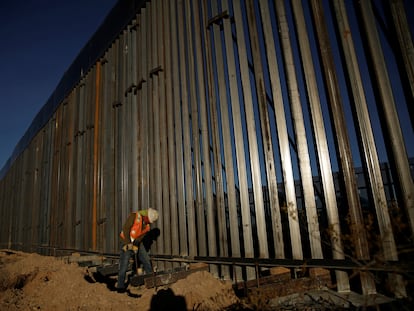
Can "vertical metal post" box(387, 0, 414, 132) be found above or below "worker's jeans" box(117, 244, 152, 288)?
above

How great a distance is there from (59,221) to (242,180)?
1029 centimetres

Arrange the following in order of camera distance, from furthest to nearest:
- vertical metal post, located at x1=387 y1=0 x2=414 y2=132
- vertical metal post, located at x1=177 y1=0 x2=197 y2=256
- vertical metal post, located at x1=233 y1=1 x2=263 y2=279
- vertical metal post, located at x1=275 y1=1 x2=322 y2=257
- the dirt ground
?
1. vertical metal post, located at x1=177 y1=0 x2=197 y2=256
2. vertical metal post, located at x1=233 y1=1 x2=263 y2=279
3. vertical metal post, located at x1=275 y1=1 x2=322 y2=257
4. the dirt ground
5. vertical metal post, located at x1=387 y1=0 x2=414 y2=132

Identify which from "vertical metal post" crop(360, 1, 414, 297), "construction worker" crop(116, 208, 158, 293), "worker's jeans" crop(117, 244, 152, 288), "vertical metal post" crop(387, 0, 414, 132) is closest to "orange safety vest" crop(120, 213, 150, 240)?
"construction worker" crop(116, 208, 158, 293)

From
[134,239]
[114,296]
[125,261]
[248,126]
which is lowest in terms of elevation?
[114,296]

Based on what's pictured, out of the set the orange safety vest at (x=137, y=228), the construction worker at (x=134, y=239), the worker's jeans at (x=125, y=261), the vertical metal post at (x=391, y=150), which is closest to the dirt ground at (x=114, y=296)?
the worker's jeans at (x=125, y=261)

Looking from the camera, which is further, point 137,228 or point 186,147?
point 186,147

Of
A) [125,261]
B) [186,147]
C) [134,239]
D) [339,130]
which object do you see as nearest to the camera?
[339,130]

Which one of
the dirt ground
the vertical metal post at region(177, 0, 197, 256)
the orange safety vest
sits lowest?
the dirt ground

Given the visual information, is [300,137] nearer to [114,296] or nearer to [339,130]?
[339,130]

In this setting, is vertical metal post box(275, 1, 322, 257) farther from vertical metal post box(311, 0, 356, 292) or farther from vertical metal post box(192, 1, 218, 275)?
vertical metal post box(192, 1, 218, 275)

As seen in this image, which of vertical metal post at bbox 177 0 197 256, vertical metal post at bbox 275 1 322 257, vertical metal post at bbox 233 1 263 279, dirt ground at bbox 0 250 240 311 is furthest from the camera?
vertical metal post at bbox 177 0 197 256

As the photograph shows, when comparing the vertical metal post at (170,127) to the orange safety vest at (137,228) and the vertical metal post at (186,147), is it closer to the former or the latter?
the vertical metal post at (186,147)

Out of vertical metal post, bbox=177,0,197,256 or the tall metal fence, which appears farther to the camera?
vertical metal post, bbox=177,0,197,256

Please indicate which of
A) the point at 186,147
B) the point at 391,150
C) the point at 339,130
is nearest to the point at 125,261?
the point at 186,147
